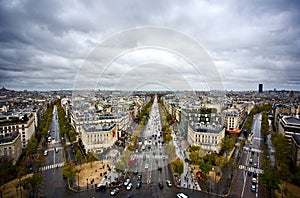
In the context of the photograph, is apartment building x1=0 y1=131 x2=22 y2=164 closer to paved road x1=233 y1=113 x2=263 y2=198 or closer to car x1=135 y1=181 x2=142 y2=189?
car x1=135 y1=181 x2=142 y2=189

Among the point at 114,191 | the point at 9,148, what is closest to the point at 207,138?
the point at 114,191

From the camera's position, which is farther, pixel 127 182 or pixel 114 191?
pixel 127 182

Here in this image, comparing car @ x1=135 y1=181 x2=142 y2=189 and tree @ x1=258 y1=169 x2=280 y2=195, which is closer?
tree @ x1=258 y1=169 x2=280 y2=195

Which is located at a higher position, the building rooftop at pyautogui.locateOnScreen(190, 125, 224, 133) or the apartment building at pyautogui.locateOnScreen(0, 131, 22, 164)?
the building rooftop at pyautogui.locateOnScreen(190, 125, 224, 133)

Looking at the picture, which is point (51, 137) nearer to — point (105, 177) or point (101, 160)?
point (101, 160)

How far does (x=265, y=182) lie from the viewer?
14.4 feet

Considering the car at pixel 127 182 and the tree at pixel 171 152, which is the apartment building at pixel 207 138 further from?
the car at pixel 127 182

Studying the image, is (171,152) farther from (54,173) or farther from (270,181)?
(54,173)

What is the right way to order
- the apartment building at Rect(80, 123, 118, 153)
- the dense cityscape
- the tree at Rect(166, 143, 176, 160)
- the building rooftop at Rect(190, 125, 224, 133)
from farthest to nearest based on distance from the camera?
the building rooftop at Rect(190, 125, 224, 133) → the apartment building at Rect(80, 123, 118, 153) → the tree at Rect(166, 143, 176, 160) → the dense cityscape

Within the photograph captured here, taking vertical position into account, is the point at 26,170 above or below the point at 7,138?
below

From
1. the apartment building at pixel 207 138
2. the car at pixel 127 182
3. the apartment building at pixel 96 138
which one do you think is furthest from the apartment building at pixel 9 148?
the apartment building at pixel 207 138

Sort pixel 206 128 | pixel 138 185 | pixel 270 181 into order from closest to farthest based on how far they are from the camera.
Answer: pixel 270 181
pixel 138 185
pixel 206 128

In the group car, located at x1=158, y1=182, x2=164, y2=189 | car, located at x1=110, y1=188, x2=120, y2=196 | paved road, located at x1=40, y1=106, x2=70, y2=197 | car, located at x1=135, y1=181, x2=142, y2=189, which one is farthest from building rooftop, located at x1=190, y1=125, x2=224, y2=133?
paved road, located at x1=40, y1=106, x2=70, y2=197

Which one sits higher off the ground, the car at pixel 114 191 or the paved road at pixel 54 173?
the car at pixel 114 191
